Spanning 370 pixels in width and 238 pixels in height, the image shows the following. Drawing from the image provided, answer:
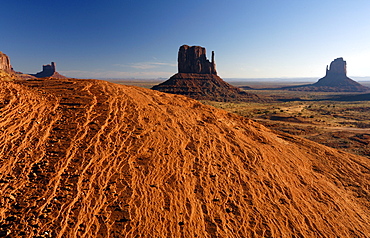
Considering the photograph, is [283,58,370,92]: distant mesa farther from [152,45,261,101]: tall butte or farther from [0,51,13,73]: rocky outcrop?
[0,51,13,73]: rocky outcrop

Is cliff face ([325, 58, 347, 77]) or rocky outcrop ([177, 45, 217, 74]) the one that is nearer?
rocky outcrop ([177, 45, 217, 74])

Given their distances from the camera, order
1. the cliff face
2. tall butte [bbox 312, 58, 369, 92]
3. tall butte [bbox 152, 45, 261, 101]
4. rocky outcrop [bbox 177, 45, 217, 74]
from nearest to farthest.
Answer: tall butte [bbox 152, 45, 261, 101] < rocky outcrop [bbox 177, 45, 217, 74] < tall butte [bbox 312, 58, 369, 92] < the cliff face

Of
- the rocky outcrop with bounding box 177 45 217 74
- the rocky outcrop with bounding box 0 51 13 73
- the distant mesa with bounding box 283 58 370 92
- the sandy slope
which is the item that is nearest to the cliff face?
the distant mesa with bounding box 283 58 370 92

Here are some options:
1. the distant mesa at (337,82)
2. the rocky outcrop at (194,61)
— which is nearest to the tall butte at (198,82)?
the rocky outcrop at (194,61)

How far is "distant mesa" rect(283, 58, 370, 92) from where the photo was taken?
515 ft

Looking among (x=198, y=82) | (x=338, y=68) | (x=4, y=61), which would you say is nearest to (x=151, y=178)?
(x=198, y=82)

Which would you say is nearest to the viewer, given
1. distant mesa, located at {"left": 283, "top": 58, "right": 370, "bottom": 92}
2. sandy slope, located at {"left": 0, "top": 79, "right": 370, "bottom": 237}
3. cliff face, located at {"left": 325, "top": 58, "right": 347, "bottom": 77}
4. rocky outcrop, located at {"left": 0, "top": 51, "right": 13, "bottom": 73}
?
sandy slope, located at {"left": 0, "top": 79, "right": 370, "bottom": 237}

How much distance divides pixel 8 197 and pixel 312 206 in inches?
428

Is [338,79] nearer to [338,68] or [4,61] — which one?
[338,68]

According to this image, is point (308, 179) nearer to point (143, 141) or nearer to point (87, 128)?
point (143, 141)

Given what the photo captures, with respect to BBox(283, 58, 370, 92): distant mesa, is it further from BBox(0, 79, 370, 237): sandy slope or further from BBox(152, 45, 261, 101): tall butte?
BBox(0, 79, 370, 237): sandy slope

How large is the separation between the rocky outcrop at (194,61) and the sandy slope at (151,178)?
107255 millimetres

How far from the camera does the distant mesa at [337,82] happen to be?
515ft

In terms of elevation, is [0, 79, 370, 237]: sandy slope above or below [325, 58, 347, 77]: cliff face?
below
